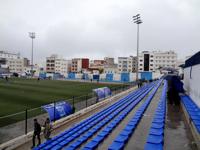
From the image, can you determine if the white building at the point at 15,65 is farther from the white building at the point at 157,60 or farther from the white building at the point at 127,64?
the white building at the point at 157,60

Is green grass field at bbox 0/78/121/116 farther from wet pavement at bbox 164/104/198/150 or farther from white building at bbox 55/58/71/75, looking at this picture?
white building at bbox 55/58/71/75

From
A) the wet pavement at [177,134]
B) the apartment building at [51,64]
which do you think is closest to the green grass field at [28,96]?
the wet pavement at [177,134]

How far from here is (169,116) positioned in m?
17.0

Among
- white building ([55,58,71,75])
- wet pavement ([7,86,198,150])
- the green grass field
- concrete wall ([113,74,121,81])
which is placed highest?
white building ([55,58,71,75])

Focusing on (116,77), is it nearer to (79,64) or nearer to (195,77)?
(195,77)

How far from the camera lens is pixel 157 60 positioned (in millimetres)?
117438

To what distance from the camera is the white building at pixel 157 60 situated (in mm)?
116875

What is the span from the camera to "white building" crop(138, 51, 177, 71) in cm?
11688

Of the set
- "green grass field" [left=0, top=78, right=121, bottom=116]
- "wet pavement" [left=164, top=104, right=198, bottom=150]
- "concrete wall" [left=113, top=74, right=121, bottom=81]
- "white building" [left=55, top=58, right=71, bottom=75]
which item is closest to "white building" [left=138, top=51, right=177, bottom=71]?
"concrete wall" [left=113, top=74, right=121, bottom=81]

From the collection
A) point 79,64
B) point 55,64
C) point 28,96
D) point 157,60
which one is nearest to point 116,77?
point 157,60

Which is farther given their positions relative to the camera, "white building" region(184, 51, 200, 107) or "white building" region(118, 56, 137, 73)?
"white building" region(118, 56, 137, 73)

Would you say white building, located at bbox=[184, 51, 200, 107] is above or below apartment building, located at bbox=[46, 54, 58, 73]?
below

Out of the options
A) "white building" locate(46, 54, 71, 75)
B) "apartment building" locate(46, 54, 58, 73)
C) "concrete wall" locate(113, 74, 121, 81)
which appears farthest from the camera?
"apartment building" locate(46, 54, 58, 73)

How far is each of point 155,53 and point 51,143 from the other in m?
114
